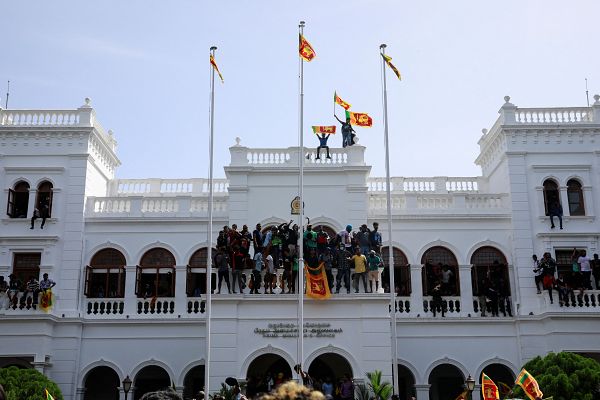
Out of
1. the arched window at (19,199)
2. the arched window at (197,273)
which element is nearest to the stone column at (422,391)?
the arched window at (197,273)

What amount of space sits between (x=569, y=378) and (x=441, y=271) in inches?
291

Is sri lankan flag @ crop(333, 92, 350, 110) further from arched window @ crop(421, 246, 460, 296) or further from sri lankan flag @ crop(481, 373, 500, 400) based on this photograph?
sri lankan flag @ crop(481, 373, 500, 400)

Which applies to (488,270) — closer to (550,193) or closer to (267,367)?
(550,193)

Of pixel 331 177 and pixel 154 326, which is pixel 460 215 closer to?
pixel 331 177

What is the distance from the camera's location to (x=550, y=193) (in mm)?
27906

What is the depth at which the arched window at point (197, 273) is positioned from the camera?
2773 cm

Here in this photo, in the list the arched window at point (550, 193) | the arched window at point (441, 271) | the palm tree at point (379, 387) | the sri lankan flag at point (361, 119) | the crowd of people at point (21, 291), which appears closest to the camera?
the palm tree at point (379, 387)

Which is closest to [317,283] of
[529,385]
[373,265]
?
[373,265]

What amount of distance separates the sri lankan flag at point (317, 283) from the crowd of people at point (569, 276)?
8228 millimetres

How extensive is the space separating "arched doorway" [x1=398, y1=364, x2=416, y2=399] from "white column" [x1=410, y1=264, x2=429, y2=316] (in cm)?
221

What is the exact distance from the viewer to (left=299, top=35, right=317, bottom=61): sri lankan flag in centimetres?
2320

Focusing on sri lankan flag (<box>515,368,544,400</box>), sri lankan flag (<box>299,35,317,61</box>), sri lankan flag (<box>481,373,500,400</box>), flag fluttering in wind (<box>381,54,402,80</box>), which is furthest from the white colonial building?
sri lankan flag (<box>515,368,544,400</box>)

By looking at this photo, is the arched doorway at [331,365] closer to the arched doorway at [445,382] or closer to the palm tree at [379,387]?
the palm tree at [379,387]

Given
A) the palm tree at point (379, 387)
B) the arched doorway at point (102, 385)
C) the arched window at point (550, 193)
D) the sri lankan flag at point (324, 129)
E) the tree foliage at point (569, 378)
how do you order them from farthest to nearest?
1. the arched doorway at point (102, 385)
2. the arched window at point (550, 193)
3. the sri lankan flag at point (324, 129)
4. the palm tree at point (379, 387)
5. the tree foliage at point (569, 378)
